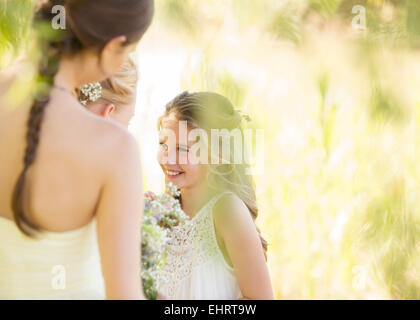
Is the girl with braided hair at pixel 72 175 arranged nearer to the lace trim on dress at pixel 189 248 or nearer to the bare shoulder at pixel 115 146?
the bare shoulder at pixel 115 146

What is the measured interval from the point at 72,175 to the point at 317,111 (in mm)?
1616

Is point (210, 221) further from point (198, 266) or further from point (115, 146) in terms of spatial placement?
point (115, 146)

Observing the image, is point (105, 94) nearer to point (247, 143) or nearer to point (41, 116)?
point (247, 143)

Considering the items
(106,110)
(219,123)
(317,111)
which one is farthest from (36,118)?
(317,111)

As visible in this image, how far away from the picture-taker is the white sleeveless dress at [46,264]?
1438mm

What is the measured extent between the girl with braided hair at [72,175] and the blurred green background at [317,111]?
566mm

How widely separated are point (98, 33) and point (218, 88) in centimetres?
94

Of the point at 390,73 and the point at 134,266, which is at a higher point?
the point at 390,73

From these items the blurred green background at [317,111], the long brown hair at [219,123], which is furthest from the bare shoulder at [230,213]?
the blurred green background at [317,111]

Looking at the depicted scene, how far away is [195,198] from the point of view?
2.42 meters

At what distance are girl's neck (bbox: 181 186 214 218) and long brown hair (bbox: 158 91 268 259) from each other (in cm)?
4

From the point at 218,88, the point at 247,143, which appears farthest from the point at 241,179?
the point at 218,88

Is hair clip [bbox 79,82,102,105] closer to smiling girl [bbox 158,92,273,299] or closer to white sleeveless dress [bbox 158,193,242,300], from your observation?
smiling girl [bbox 158,92,273,299]

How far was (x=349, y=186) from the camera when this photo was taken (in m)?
2.66
